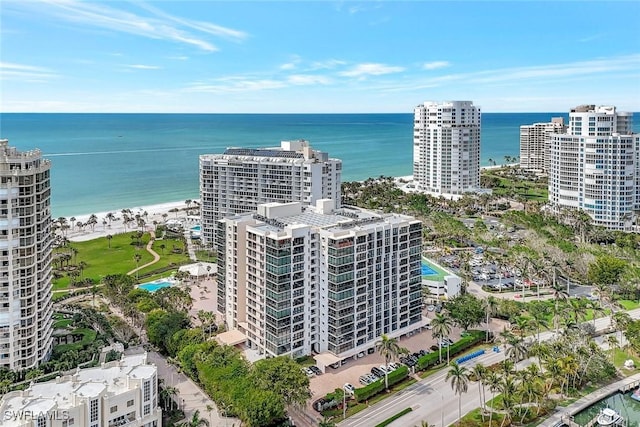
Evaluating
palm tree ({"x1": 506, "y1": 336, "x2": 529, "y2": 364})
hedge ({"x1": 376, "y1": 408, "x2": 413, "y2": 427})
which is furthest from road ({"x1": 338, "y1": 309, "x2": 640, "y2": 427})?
palm tree ({"x1": 506, "y1": 336, "x2": 529, "y2": 364})

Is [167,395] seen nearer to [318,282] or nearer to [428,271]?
[318,282]

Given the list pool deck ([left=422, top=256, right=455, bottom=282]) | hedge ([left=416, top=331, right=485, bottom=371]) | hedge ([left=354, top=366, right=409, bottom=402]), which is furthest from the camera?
pool deck ([left=422, top=256, right=455, bottom=282])

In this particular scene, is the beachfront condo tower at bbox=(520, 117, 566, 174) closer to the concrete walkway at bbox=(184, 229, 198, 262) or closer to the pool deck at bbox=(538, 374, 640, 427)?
the concrete walkway at bbox=(184, 229, 198, 262)

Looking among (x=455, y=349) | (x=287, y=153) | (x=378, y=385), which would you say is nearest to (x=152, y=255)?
(x=287, y=153)

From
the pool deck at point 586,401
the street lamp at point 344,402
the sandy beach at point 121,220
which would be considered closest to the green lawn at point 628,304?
the pool deck at point 586,401

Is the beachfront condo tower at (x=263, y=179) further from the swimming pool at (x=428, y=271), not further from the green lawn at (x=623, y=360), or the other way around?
the green lawn at (x=623, y=360)

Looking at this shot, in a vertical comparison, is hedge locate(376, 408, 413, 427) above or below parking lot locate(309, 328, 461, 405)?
below

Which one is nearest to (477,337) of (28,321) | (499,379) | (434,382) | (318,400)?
(434,382)
